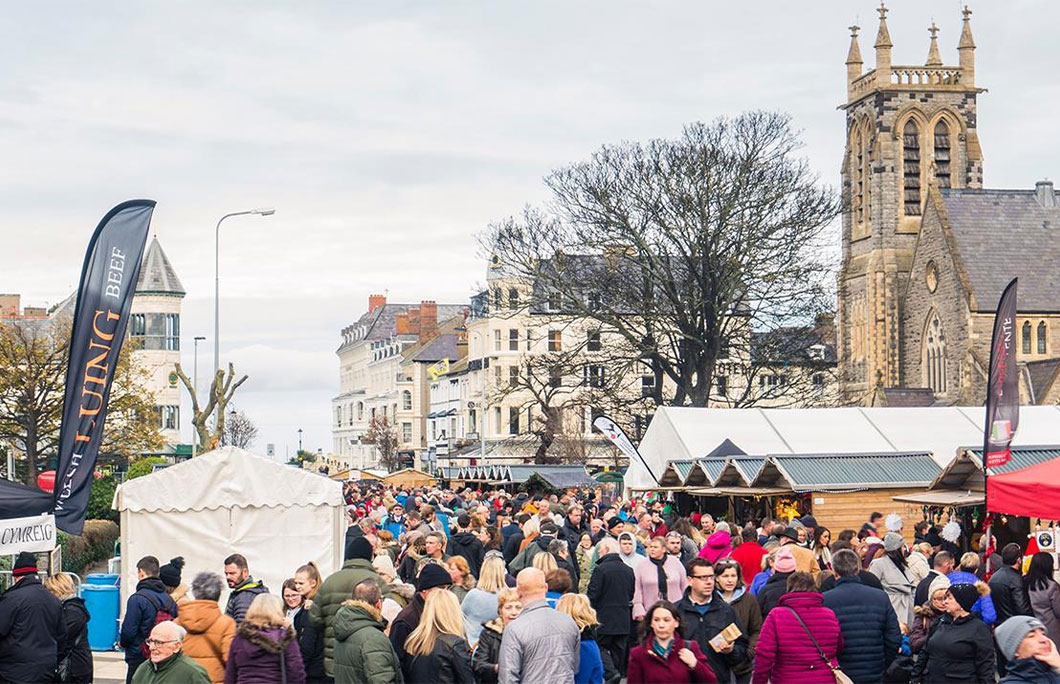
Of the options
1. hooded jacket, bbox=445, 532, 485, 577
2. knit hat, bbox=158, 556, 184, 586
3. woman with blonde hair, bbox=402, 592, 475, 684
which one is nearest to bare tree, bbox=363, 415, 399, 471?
hooded jacket, bbox=445, 532, 485, 577

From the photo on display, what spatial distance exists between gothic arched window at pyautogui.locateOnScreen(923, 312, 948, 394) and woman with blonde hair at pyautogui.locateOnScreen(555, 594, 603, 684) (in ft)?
202

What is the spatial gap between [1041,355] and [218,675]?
61248mm

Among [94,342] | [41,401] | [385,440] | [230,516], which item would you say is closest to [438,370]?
[385,440]

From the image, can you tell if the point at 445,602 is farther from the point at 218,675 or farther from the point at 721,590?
the point at 721,590

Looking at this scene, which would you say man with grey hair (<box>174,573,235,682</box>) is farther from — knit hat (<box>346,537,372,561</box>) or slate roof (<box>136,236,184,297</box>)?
slate roof (<box>136,236,184,297</box>)

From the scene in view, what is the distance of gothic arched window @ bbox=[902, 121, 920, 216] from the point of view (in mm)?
77250

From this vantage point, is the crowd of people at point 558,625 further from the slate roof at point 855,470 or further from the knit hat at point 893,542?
the slate roof at point 855,470

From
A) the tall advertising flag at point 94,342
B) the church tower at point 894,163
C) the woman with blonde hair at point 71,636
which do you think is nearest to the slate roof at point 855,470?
the tall advertising flag at point 94,342

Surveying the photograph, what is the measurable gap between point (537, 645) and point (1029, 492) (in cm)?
735

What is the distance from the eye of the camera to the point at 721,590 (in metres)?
11.8

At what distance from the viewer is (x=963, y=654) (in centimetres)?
1041

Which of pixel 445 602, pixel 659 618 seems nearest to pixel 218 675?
pixel 445 602

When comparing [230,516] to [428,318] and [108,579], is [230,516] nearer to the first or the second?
[108,579]

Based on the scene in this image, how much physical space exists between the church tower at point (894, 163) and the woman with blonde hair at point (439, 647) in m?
66.5
